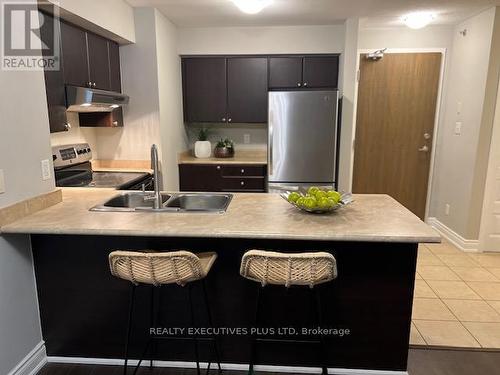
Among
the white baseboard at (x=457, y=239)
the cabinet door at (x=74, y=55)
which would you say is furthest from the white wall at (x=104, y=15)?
the white baseboard at (x=457, y=239)

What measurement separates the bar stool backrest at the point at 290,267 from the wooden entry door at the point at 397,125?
10.3 feet

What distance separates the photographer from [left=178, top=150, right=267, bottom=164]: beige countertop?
4.11 metres

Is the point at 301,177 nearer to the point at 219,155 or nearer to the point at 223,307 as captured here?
the point at 219,155

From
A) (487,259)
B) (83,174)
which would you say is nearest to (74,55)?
(83,174)

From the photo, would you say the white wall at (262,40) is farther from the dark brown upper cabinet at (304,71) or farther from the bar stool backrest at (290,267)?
the bar stool backrest at (290,267)

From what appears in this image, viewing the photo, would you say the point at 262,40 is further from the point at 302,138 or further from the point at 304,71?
the point at 302,138

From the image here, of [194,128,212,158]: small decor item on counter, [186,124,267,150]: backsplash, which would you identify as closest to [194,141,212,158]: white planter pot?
[194,128,212,158]: small decor item on counter

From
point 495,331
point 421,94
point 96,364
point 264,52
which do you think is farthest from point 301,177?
point 96,364

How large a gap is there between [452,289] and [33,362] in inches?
118

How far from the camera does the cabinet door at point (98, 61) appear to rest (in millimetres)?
→ 2977

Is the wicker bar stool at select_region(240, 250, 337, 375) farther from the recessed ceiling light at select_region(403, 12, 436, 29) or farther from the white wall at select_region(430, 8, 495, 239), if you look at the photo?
the recessed ceiling light at select_region(403, 12, 436, 29)

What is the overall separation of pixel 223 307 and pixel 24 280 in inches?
41.9

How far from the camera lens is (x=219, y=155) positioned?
14.2 ft

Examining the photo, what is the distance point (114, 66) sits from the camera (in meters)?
3.40
